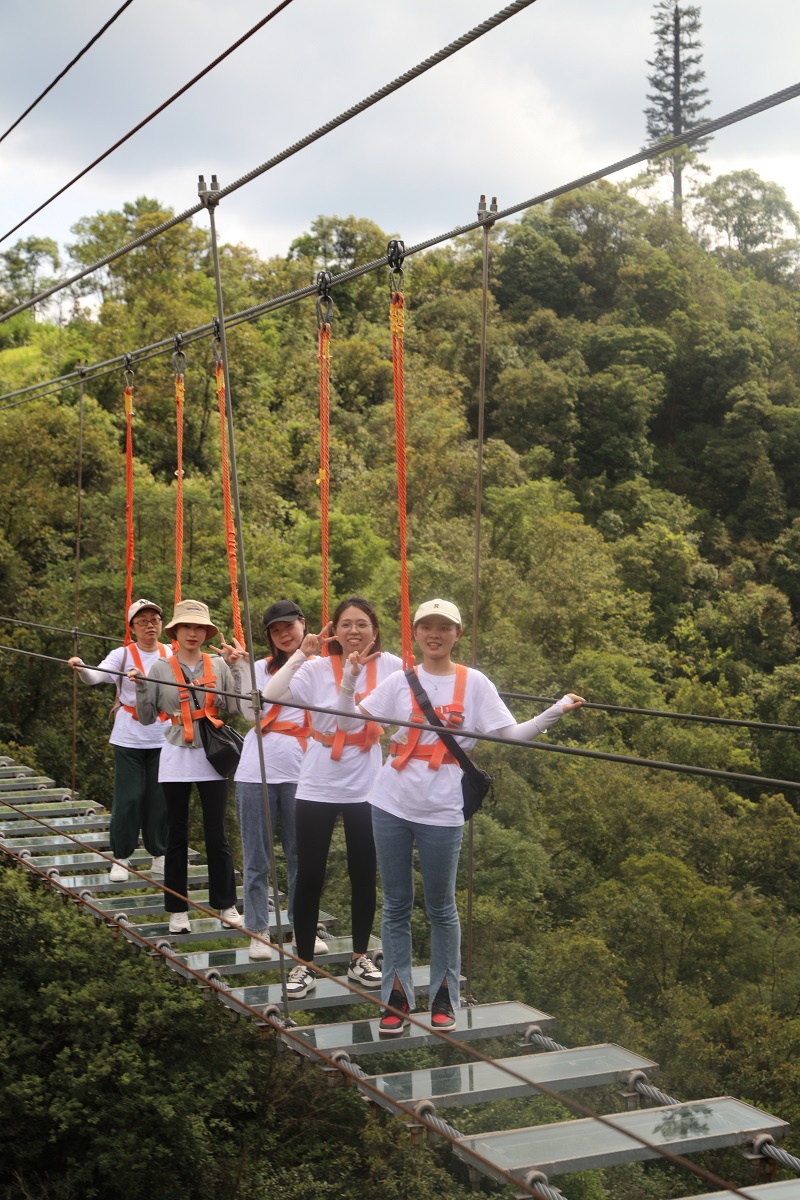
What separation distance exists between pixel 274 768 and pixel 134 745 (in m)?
0.95

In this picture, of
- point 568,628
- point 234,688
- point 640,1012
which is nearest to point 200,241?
point 568,628

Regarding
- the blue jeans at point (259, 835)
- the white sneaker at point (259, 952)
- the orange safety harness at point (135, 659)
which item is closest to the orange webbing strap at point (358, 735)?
the blue jeans at point (259, 835)

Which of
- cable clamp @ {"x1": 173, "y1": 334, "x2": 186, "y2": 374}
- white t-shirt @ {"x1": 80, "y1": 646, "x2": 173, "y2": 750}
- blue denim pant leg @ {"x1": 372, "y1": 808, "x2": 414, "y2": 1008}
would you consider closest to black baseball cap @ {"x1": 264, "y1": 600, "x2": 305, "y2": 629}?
blue denim pant leg @ {"x1": 372, "y1": 808, "x2": 414, "y2": 1008}

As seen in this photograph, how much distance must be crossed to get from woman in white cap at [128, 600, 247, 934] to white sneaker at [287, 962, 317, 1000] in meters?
0.46

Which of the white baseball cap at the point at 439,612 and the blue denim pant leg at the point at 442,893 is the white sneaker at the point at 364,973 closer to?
the blue denim pant leg at the point at 442,893

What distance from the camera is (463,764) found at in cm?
263

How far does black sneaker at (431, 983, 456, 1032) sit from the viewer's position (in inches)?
108

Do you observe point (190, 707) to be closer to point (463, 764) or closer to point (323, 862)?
point (323, 862)

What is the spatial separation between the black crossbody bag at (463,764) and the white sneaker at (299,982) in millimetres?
668

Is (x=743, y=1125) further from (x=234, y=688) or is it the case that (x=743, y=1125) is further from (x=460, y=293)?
(x=460, y=293)

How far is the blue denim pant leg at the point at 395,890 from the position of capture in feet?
8.70

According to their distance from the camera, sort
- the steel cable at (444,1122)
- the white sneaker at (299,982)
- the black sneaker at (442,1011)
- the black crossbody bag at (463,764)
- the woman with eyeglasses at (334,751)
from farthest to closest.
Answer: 1. the white sneaker at (299,982)
2. the woman with eyeglasses at (334,751)
3. the black sneaker at (442,1011)
4. the black crossbody bag at (463,764)
5. the steel cable at (444,1122)

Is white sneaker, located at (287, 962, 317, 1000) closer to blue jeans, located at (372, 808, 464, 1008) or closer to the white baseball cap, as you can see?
blue jeans, located at (372, 808, 464, 1008)

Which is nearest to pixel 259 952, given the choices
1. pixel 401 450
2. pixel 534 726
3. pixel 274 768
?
pixel 274 768
